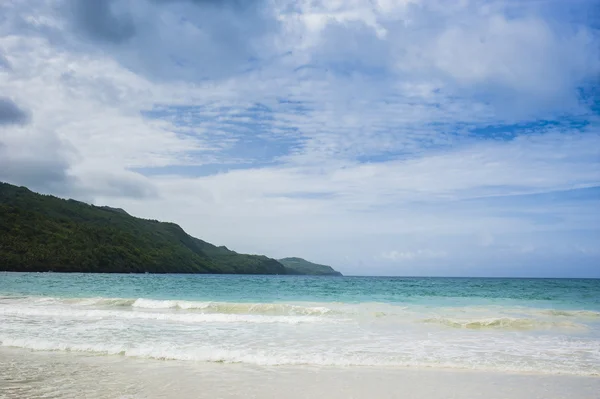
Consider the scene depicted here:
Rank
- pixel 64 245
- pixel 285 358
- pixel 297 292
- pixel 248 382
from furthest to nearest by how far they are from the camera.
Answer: pixel 64 245, pixel 297 292, pixel 285 358, pixel 248 382

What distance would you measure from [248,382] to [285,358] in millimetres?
2549

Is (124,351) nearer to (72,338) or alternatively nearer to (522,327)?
(72,338)

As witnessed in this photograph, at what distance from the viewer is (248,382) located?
30.5 feet

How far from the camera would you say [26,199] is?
180 metres

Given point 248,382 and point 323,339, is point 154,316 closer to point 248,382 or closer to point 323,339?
point 323,339

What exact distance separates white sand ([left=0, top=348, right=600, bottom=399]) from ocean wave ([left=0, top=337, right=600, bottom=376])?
54 cm

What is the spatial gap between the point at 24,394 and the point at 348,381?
6.22 meters

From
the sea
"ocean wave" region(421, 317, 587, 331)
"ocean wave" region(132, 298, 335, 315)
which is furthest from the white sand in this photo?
"ocean wave" region(132, 298, 335, 315)

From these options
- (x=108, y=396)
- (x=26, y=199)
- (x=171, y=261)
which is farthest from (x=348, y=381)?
(x=26, y=199)

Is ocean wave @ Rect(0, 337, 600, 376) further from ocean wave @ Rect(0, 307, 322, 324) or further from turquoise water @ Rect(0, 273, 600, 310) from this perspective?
turquoise water @ Rect(0, 273, 600, 310)

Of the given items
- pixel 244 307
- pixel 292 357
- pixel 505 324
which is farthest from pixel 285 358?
pixel 244 307

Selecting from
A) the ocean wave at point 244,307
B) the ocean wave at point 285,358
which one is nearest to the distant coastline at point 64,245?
the ocean wave at point 244,307

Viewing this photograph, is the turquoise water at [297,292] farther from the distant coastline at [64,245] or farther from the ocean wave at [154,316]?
the distant coastline at [64,245]

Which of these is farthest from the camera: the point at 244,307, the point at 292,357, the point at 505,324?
the point at 244,307
